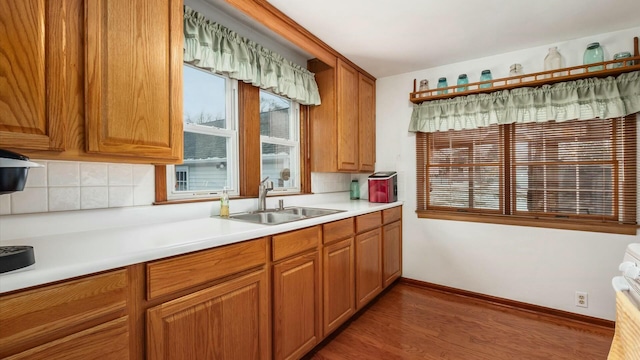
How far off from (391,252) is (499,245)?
3.20 feet

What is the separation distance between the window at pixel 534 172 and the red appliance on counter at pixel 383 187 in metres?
0.29

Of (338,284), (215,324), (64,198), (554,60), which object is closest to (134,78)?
(64,198)

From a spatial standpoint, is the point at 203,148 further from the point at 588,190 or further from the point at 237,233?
the point at 588,190

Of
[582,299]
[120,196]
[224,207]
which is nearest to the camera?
[120,196]

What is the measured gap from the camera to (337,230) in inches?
80.2

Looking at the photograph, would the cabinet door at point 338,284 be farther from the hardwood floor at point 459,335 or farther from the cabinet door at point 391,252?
the cabinet door at point 391,252

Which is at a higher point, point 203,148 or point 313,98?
point 313,98

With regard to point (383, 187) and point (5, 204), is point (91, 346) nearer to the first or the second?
point (5, 204)

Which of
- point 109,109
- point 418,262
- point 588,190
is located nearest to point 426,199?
point 418,262

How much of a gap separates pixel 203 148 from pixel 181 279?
1082 mm

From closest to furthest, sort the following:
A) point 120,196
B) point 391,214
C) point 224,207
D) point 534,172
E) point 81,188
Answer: point 81,188 < point 120,196 < point 224,207 < point 534,172 < point 391,214

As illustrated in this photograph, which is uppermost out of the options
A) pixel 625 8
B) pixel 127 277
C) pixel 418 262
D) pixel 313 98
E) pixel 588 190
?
pixel 625 8

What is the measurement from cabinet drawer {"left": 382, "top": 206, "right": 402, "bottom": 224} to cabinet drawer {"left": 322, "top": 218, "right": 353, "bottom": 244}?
64 cm

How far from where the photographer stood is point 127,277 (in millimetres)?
979
